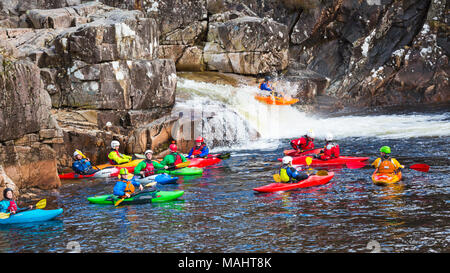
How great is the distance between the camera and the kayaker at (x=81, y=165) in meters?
15.0

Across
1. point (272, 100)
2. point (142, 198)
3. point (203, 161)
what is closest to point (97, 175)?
point (203, 161)

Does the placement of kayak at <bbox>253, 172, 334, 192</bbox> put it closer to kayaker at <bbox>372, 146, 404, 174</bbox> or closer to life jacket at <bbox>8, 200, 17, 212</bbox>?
kayaker at <bbox>372, 146, 404, 174</bbox>

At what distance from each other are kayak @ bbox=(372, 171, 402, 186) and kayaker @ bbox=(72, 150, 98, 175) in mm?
8423

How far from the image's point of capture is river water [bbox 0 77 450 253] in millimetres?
8094

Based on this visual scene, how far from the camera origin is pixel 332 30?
30.4 meters

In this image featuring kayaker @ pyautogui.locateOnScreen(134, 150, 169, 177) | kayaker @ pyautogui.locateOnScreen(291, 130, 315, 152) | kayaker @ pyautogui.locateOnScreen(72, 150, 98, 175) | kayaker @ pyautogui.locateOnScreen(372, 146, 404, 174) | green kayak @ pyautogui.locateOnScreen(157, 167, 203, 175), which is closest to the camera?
kayaker @ pyautogui.locateOnScreen(372, 146, 404, 174)

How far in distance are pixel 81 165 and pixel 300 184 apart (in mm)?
7011

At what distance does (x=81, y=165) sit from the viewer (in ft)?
49.5

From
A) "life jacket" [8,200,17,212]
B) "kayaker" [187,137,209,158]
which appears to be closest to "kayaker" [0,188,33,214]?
"life jacket" [8,200,17,212]

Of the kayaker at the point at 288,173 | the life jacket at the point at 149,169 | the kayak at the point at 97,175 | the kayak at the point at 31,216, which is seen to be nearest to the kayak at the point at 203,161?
the life jacket at the point at 149,169

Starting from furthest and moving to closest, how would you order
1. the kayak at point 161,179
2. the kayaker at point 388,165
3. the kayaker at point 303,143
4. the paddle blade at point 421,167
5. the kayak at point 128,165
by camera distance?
the kayaker at point 303,143
the kayak at point 128,165
the kayak at point 161,179
the paddle blade at point 421,167
the kayaker at point 388,165

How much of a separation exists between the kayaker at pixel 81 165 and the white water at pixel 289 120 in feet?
20.3

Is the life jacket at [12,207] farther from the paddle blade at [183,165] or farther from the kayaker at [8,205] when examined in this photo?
the paddle blade at [183,165]

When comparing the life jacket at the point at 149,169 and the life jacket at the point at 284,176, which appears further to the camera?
the life jacket at the point at 149,169
